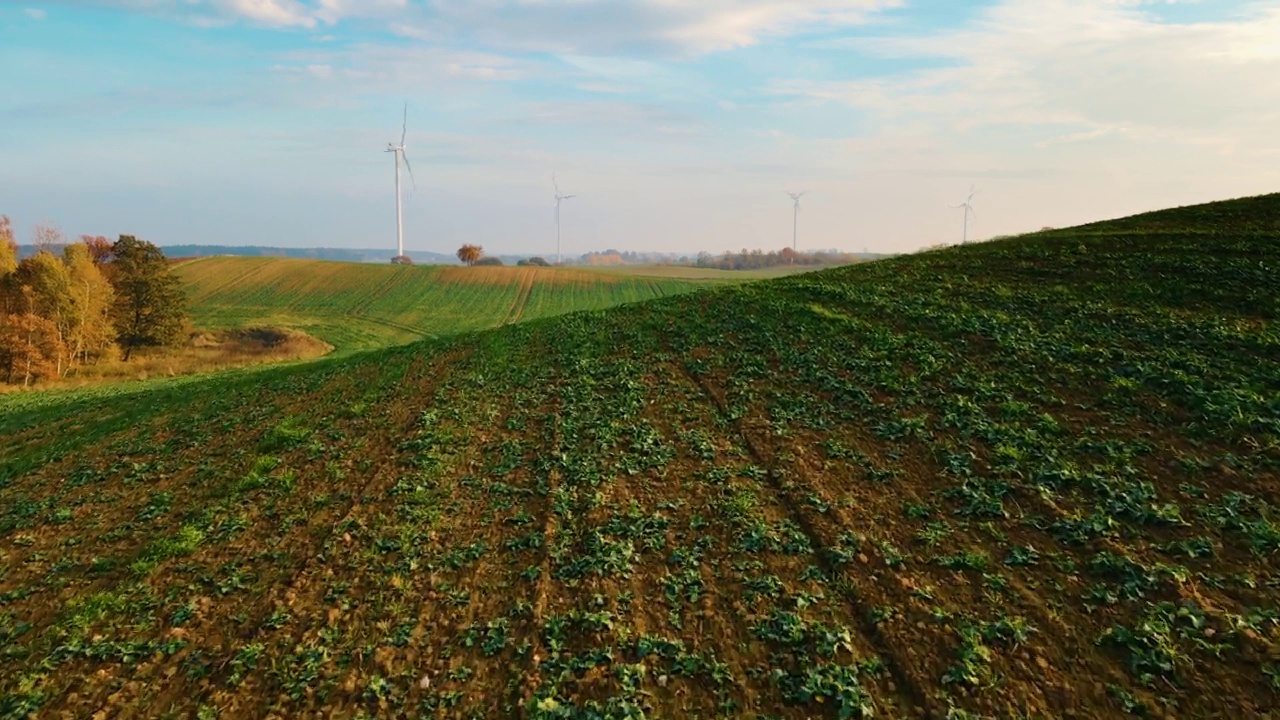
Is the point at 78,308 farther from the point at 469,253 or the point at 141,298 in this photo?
the point at 469,253

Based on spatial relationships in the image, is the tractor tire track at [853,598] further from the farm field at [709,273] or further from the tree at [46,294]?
the farm field at [709,273]

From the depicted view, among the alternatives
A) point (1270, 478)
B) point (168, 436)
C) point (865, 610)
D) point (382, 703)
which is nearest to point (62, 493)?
point (168, 436)

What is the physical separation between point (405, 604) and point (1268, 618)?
40.7 feet

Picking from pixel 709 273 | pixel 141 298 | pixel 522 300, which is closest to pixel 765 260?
pixel 709 273

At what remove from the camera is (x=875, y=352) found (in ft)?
70.4

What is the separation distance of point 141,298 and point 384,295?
37.0 metres

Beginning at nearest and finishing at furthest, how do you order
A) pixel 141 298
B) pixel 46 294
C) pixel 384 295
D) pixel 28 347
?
1. pixel 28 347
2. pixel 46 294
3. pixel 141 298
4. pixel 384 295

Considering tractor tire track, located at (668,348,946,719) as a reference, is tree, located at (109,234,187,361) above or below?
above

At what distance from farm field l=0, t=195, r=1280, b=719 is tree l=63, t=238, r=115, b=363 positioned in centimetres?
3519

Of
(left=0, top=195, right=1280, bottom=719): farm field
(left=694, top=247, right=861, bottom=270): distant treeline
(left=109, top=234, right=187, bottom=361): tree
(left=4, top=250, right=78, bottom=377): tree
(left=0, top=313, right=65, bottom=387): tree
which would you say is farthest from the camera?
(left=694, top=247, right=861, bottom=270): distant treeline

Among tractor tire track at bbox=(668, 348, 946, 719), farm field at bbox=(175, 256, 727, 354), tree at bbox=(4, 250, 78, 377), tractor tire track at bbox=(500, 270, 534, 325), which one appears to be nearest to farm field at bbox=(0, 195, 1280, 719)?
tractor tire track at bbox=(668, 348, 946, 719)

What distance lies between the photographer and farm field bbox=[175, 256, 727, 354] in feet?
253

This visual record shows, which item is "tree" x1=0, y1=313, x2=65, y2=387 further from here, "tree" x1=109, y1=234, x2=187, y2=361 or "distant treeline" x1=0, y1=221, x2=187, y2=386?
"tree" x1=109, y1=234, x2=187, y2=361

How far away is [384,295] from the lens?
96.5 meters
